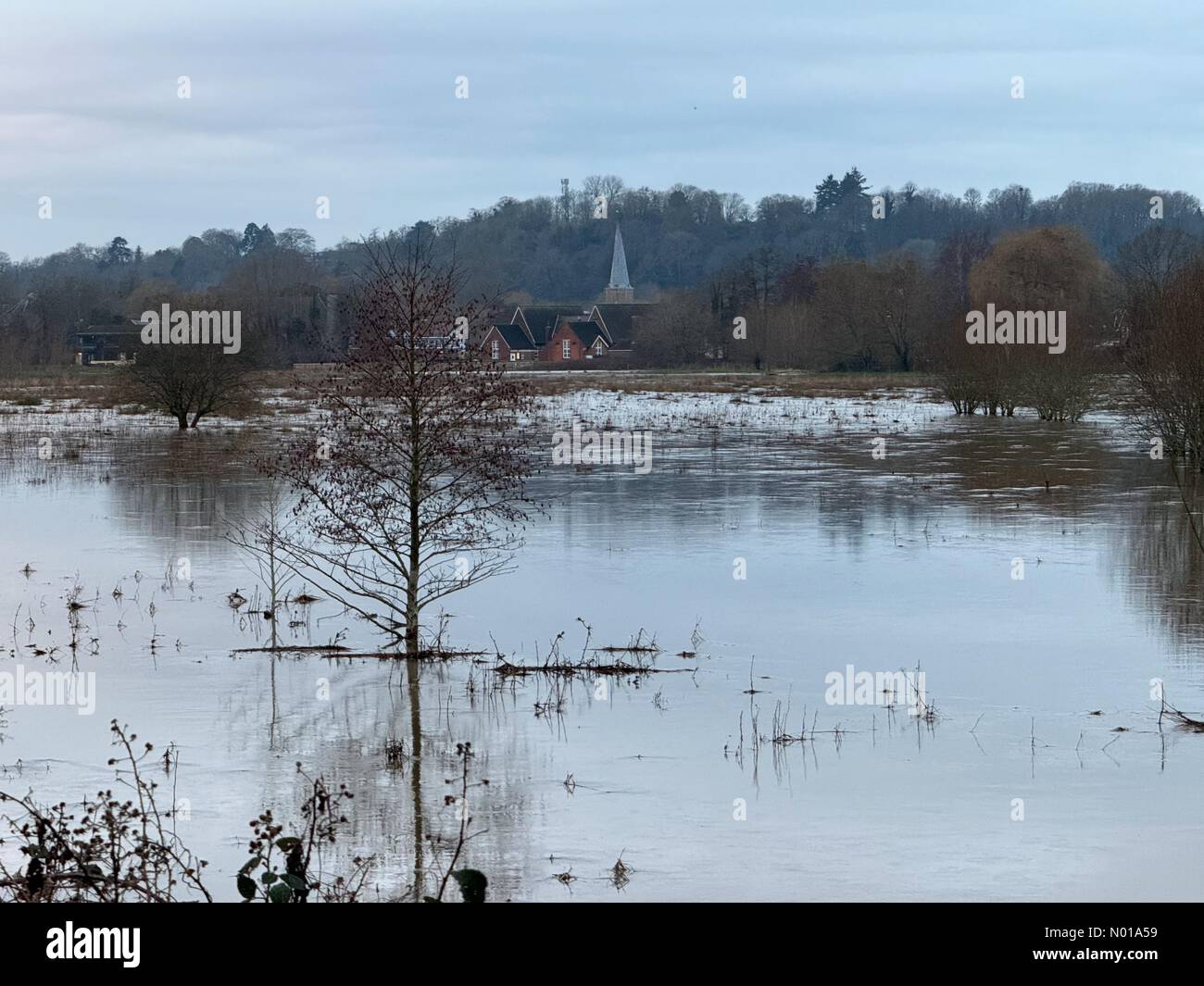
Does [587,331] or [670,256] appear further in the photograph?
[670,256]

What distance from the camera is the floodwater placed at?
8148 millimetres

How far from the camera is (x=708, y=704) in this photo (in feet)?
38.2

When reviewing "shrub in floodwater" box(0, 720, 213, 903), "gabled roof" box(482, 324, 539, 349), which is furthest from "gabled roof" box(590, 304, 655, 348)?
"shrub in floodwater" box(0, 720, 213, 903)

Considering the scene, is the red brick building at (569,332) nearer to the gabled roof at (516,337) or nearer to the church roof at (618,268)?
the gabled roof at (516,337)

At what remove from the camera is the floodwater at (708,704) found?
815 centimetres

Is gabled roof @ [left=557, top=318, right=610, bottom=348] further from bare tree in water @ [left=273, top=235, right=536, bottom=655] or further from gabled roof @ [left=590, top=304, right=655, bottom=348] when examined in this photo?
bare tree in water @ [left=273, top=235, right=536, bottom=655]

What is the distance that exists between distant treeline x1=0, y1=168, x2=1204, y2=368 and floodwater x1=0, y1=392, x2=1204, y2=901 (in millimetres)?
66623

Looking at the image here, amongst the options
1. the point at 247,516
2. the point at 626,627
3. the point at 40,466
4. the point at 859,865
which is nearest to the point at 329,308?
the point at 40,466

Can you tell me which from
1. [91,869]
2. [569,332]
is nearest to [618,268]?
[569,332]

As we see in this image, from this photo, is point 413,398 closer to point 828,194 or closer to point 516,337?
point 516,337

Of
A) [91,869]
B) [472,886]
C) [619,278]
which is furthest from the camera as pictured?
[619,278]

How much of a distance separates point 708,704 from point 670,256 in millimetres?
152180

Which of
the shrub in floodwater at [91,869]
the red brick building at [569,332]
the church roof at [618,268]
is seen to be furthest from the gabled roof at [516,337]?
the shrub in floodwater at [91,869]
